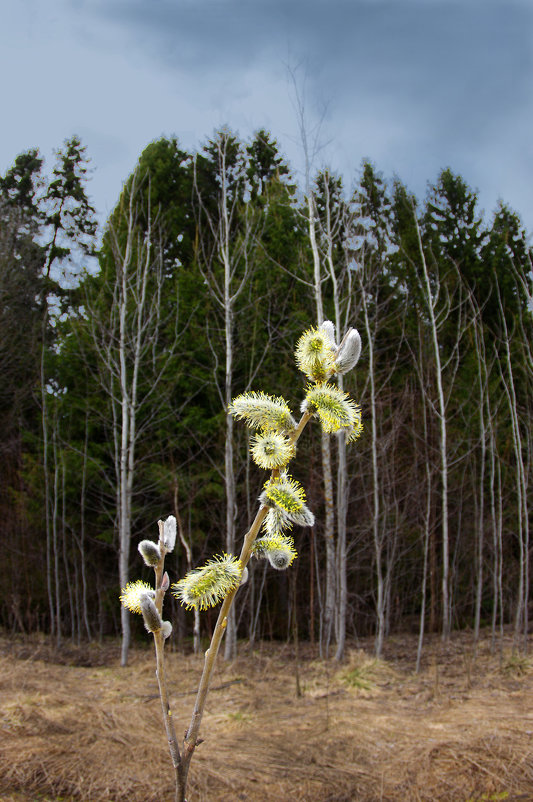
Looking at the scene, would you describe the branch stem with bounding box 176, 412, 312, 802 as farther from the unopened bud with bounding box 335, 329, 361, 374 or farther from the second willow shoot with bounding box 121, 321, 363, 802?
the unopened bud with bounding box 335, 329, 361, 374

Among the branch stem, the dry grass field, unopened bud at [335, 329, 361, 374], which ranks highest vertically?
unopened bud at [335, 329, 361, 374]

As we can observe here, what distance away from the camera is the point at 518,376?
1334cm

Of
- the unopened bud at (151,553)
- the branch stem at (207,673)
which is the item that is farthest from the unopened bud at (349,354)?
the unopened bud at (151,553)

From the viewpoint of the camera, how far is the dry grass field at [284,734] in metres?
4.00

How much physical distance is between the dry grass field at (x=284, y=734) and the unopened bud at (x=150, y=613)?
3254 millimetres

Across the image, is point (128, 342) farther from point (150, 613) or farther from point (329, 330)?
point (150, 613)

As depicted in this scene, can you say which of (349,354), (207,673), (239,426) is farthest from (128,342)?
(207,673)

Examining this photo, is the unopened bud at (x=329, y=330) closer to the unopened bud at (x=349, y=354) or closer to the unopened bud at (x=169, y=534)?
the unopened bud at (x=349, y=354)

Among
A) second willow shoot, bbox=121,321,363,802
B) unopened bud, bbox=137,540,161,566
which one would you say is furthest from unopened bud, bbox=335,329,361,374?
unopened bud, bbox=137,540,161,566

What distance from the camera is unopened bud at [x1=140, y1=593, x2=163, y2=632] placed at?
51.2 inches

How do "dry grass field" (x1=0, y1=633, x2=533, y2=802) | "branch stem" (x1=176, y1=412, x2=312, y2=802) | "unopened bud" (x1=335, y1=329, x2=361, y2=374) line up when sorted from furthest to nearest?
1. "dry grass field" (x1=0, y1=633, x2=533, y2=802)
2. "unopened bud" (x1=335, y1=329, x2=361, y2=374)
3. "branch stem" (x1=176, y1=412, x2=312, y2=802)

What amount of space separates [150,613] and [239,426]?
29.8 feet

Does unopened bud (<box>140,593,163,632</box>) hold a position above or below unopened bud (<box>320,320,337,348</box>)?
below

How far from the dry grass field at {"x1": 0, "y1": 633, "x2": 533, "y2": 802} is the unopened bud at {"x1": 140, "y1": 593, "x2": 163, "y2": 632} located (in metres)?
3.25
